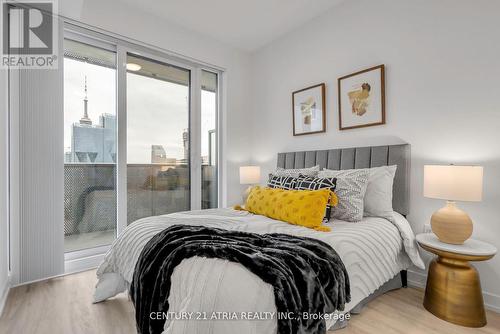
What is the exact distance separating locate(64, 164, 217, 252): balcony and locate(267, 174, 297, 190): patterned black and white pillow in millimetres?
1351

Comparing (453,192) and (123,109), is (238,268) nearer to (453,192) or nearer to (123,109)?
(453,192)

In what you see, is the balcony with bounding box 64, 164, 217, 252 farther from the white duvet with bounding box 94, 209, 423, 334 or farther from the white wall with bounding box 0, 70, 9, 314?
the white duvet with bounding box 94, 209, 423, 334

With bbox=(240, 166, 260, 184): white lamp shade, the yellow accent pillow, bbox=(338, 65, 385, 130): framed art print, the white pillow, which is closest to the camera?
the yellow accent pillow

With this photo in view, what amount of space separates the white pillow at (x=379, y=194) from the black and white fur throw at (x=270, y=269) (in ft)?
3.15

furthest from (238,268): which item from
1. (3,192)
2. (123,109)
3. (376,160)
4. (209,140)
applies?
(209,140)

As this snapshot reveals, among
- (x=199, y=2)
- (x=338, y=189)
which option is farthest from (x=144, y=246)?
(x=199, y=2)

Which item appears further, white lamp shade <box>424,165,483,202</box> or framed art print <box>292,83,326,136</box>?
framed art print <box>292,83,326,136</box>

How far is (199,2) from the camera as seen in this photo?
2779mm

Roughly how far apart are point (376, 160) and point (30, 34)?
3.48 m

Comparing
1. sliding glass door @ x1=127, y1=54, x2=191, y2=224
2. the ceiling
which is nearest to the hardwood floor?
sliding glass door @ x1=127, y1=54, x2=191, y2=224

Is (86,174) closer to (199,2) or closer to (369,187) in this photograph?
(199,2)

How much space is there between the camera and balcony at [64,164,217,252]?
270cm

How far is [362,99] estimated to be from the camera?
8.65 ft

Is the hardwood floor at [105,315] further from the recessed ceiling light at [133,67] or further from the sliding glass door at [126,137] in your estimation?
the recessed ceiling light at [133,67]
